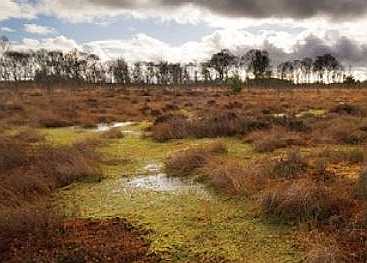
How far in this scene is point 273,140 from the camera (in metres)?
14.7

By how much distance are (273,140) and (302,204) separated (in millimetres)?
6919

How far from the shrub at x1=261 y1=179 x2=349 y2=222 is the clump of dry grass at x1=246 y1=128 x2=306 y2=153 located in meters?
6.03

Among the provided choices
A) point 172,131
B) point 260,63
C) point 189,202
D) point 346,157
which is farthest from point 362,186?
point 260,63

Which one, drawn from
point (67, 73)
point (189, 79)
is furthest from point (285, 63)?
point (67, 73)

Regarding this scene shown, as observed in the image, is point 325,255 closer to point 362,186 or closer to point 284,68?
point 362,186

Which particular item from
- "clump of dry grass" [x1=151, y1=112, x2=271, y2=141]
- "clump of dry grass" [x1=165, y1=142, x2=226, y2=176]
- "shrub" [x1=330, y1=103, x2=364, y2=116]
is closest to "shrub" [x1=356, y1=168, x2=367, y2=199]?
"clump of dry grass" [x1=165, y1=142, x2=226, y2=176]

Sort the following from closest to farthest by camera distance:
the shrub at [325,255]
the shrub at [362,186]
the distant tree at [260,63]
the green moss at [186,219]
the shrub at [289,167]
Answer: the shrub at [325,255] → the green moss at [186,219] → the shrub at [362,186] → the shrub at [289,167] → the distant tree at [260,63]

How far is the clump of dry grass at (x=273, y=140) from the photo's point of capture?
14.4 m

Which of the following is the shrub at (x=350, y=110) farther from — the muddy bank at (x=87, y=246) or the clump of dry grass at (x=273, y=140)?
the muddy bank at (x=87, y=246)

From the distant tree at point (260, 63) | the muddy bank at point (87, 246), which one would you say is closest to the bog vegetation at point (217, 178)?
the muddy bank at point (87, 246)

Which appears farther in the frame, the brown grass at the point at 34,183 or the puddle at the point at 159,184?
the puddle at the point at 159,184

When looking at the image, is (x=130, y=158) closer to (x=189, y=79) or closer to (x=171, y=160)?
(x=171, y=160)

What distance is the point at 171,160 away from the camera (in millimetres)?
12641

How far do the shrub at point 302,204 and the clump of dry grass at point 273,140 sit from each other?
19.8ft
